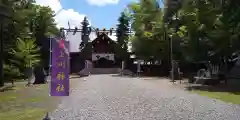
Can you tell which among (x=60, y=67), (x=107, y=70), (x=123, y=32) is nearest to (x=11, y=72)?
(x=60, y=67)

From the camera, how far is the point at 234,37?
20516 millimetres

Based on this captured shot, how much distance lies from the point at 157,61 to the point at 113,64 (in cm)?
1097

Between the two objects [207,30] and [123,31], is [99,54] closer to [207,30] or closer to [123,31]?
[123,31]

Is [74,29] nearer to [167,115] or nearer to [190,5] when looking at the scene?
[190,5]

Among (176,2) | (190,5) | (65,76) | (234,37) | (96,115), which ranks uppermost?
(176,2)

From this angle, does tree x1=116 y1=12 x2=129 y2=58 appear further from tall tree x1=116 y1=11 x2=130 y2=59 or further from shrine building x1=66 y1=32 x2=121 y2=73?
shrine building x1=66 y1=32 x2=121 y2=73

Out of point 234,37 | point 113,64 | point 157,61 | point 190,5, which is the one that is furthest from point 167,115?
point 113,64

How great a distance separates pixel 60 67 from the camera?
9148 mm

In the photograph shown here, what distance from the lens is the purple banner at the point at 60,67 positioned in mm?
9070

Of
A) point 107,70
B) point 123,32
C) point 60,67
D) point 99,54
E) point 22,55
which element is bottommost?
point 107,70

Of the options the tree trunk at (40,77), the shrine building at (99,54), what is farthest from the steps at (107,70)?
the tree trunk at (40,77)

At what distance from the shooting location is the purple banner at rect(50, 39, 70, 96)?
907cm

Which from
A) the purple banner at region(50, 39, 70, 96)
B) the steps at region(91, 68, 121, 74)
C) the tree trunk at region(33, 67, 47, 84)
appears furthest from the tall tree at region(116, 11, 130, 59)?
the purple banner at region(50, 39, 70, 96)

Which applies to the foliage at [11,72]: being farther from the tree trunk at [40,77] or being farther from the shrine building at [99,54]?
the shrine building at [99,54]
